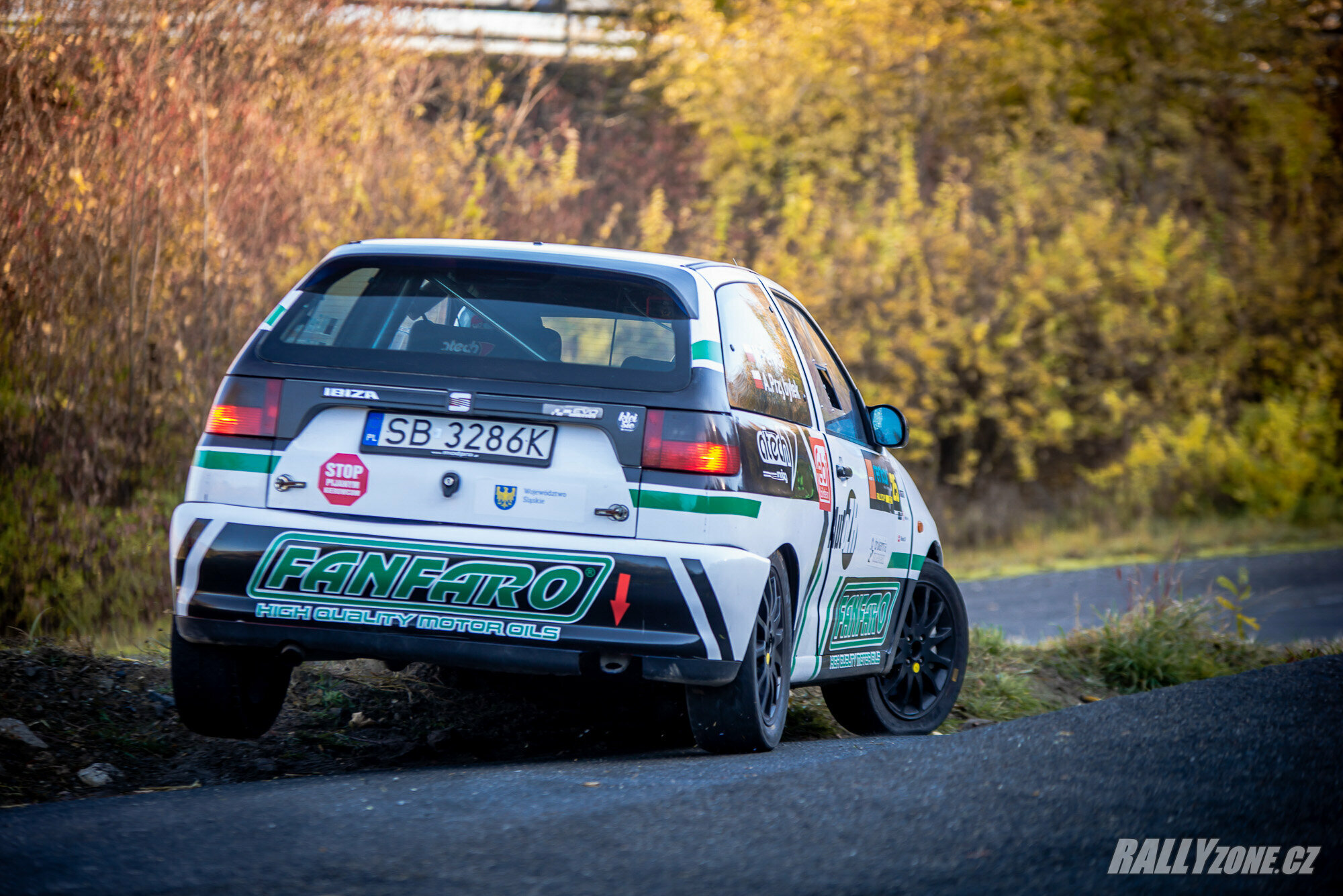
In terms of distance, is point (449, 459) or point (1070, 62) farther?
point (1070, 62)

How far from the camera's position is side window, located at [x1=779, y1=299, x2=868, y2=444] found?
20.7 ft

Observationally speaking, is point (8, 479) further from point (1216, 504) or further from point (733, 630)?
point (1216, 504)

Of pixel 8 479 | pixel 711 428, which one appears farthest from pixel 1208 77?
pixel 711 428

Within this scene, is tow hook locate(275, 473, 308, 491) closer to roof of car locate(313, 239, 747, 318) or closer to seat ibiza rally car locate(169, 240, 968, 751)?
seat ibiza rally car locate(169, 240, 968, 751)

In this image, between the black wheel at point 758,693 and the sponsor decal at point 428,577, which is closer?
the sponsor decal at point 428,577

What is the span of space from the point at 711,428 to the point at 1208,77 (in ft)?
76.6

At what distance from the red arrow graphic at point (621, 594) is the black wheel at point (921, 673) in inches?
95.3

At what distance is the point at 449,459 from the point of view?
4801 mm

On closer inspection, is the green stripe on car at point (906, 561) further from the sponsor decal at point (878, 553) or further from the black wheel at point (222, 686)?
the black wheel at point (222, 686)

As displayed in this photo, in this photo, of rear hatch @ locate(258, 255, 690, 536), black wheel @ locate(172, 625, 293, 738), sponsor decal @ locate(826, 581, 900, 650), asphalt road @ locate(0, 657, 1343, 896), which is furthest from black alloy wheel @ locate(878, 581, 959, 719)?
black wheel @ locate(172, 625, 293, 738)

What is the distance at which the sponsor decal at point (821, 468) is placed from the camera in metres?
5.78

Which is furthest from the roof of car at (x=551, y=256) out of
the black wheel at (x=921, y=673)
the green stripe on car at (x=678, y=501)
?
the black wheel at (x=921, y=673)

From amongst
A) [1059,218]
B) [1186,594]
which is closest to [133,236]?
[1186,594]
